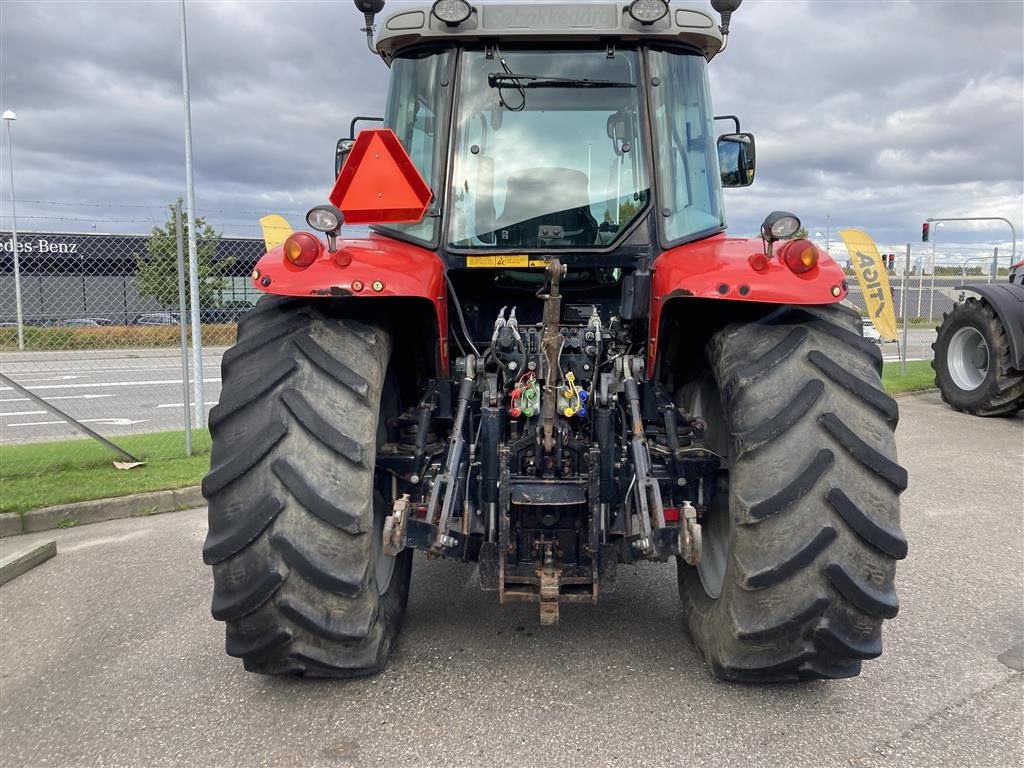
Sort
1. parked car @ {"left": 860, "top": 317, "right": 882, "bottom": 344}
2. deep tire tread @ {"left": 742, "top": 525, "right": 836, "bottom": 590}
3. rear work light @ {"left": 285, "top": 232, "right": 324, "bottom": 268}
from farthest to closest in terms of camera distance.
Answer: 1. parked car @ {"left": 860, "top": 317, "right": 882, "bottom": 344}
2. rear work light @ {"left": 285, "top": 232, "right": 324, "bottom": 268}
3. deep tire tread @ {"left": 742, "top": 525, "right": 836, "bottom": 590}

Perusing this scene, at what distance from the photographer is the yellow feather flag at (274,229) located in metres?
8.88

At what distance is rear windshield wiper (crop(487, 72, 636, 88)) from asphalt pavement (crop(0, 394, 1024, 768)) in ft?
8.01

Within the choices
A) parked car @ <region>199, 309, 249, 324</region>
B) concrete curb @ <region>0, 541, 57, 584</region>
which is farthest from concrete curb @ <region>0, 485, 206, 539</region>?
parked car @ <region>199, 309, 249, 324</region>

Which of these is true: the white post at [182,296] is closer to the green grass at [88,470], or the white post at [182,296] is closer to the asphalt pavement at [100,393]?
the green grass at [88,470]

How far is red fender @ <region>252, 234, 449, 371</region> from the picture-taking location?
9.22 ft

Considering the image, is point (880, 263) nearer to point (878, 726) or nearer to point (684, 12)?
point (684, 12)

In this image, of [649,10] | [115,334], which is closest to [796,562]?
[649,10]

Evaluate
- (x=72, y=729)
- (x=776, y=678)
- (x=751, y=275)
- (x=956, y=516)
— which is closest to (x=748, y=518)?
(x=776, y=678)

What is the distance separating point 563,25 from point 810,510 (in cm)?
228

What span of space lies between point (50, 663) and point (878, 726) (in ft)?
11.0

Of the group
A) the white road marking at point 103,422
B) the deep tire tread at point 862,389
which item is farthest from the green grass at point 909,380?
the white road marking at point 103,422

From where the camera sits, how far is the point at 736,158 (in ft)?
13.4

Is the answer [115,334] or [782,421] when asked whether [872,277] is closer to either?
[782,421]

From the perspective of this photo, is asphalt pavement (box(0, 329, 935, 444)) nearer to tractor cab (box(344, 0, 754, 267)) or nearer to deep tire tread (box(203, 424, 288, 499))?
tractor cab (box(344, 0, 754, 267))
